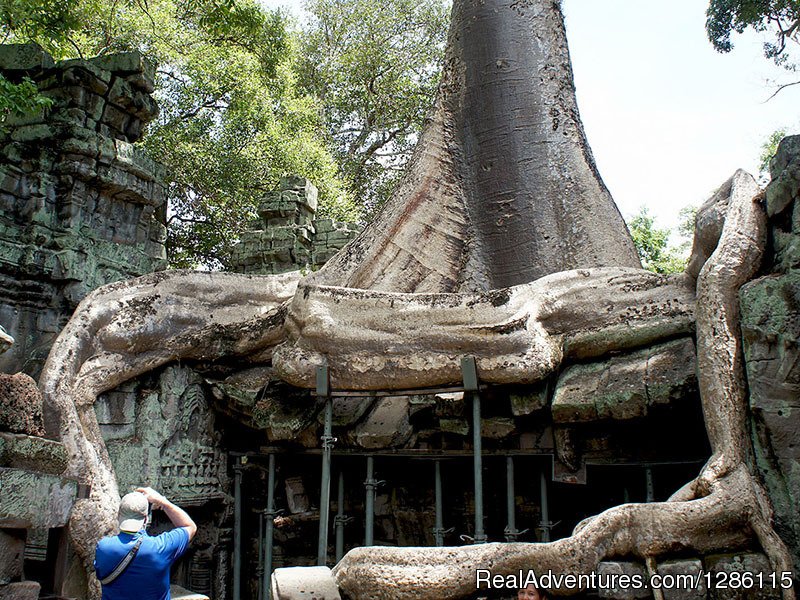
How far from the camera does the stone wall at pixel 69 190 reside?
590 centimetres

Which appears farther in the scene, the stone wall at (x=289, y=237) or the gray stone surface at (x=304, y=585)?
the stone wall at (x=289, y=237)

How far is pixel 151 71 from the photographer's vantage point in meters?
6.83

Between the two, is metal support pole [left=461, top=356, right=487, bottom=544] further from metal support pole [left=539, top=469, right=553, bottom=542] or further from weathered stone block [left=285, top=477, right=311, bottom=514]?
weathered stone block [left=285, top=477, right=311, bottom=514]

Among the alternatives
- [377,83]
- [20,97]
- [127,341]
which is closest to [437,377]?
[127,341]

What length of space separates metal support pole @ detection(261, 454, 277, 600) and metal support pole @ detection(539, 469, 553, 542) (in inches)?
57.2

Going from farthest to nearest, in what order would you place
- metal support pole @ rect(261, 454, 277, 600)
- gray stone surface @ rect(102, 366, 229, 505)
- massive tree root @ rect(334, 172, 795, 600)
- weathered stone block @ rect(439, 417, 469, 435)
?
gray stone surface @ rect(102, 366, 229, 505) < metal support pole @ rect(261, 454, 277, 600) < weathered stone block @ rect(439, 417, 469, 435) < massive tree root @ rect(334, 172, 795, 600)

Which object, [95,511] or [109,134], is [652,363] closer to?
[95,511]

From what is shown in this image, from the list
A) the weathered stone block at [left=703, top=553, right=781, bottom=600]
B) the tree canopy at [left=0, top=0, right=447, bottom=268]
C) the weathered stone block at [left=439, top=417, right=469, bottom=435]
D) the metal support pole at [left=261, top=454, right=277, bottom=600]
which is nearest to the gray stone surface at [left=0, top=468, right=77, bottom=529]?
the metal support pole at [left=261, top=454, right=277, bottom=600]

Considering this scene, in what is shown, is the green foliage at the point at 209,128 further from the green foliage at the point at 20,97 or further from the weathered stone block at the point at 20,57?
the green foliage at the point at 20,97

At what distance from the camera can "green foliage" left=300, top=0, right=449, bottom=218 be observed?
777 inches

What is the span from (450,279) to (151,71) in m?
3.44

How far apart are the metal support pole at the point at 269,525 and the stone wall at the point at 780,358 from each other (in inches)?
99.2

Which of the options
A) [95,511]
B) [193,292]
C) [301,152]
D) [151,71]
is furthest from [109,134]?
[301,152]


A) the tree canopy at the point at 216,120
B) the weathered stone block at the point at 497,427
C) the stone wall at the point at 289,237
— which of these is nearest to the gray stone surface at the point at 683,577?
the weathered stone block at the point at 497,427
